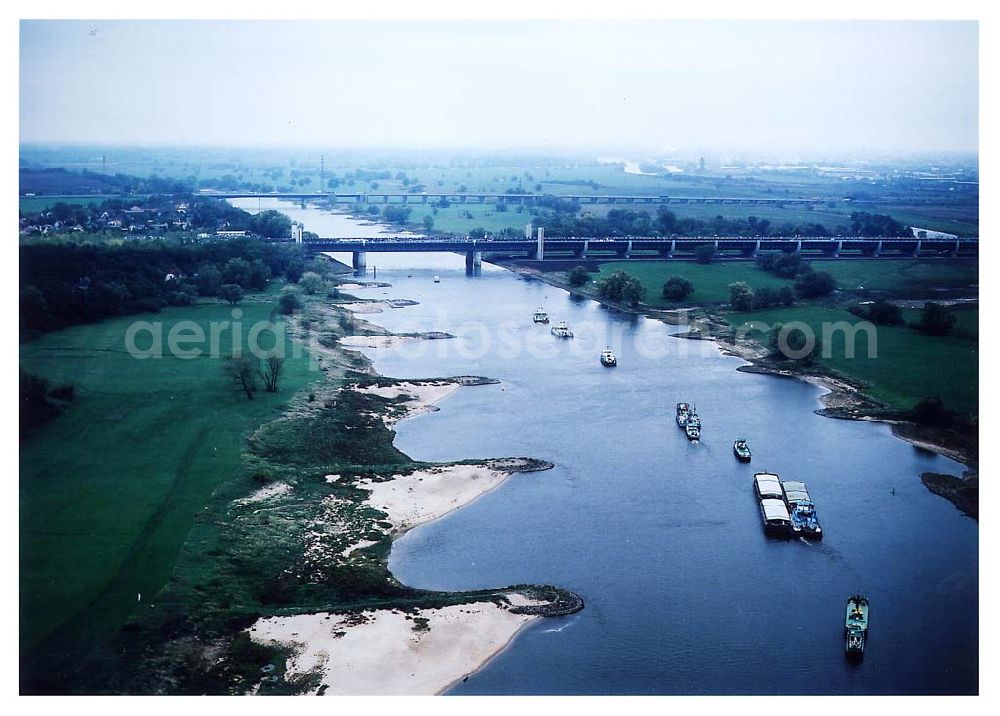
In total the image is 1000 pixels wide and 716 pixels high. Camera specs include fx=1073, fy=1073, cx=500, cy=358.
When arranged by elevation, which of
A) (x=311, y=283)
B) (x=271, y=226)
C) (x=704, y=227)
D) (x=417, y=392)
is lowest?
(x=417, y=392)

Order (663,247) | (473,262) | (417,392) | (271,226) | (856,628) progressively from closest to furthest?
(856,628) < (417,392) < (473,262) < (271,226) < (663,247)

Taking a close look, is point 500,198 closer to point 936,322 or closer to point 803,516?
point 936,322

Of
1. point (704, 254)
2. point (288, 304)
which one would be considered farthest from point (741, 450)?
point (704, 254)

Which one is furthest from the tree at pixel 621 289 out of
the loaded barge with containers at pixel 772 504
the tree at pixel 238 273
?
the loaded barge with containers at pixel 772 504

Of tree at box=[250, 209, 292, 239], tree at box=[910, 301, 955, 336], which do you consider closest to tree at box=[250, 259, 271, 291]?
tree at box=[250, 209, 292, 239]

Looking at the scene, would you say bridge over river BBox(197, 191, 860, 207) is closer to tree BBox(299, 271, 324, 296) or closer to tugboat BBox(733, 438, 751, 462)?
tree BBox(299, 271, 324, 296)

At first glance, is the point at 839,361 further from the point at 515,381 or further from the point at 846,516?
the point at 846,516

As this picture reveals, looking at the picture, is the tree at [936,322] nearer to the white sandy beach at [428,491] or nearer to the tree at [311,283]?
the white sandy beach at [428,491]

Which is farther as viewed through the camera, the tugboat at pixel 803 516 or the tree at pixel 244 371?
the tree at pixel 244 371
